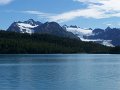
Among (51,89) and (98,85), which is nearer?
(51,89)

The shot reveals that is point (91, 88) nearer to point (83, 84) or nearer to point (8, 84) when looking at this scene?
point (83, 84)

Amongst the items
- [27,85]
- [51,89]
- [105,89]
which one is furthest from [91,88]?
[27,85]

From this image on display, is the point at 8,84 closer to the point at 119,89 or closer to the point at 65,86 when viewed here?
the point at 65,86

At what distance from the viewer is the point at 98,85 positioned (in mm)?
53969

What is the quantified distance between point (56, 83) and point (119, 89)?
34.0 ft

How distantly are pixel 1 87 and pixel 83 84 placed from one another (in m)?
11.1

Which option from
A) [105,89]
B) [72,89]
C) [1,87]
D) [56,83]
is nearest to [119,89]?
[105,89]

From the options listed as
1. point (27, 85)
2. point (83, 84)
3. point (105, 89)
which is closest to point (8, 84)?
point (27, 85)

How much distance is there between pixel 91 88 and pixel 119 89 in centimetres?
352

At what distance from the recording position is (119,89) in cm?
4953

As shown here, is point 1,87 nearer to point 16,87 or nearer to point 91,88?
point 16,87

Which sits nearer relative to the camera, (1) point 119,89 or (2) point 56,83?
(1) point 119,89

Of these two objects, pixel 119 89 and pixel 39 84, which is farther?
pixel 39 84

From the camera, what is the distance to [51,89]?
49.9 m
